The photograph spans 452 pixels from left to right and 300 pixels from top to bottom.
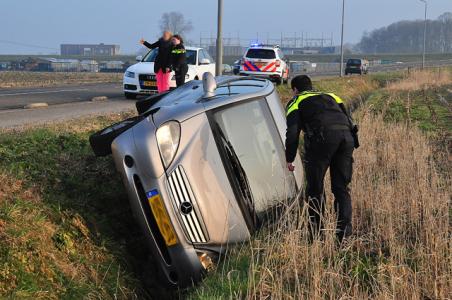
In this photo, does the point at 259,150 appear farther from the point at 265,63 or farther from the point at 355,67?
the point at 355,67

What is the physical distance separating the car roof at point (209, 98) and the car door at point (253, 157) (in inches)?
2.8

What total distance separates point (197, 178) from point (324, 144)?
157cm

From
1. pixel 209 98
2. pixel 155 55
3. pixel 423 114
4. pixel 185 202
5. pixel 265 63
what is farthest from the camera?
pixel 265 63

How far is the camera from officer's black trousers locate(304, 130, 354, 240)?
5.32 meters

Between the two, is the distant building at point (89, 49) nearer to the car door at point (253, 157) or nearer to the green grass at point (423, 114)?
the green grass at point (423, 114)

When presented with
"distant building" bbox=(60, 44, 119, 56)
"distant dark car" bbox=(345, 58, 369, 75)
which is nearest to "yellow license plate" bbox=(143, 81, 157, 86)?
"distant dark car" bbox=(345, 58, 369, 75)

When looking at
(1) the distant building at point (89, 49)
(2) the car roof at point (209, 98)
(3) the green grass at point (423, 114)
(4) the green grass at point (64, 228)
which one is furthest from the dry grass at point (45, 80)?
(1) the distant building at point (89, 49)

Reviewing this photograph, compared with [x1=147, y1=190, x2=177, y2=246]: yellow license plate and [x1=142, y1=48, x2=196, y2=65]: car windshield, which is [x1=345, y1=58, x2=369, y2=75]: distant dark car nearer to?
[x1=142, y1=48, x2=196, y2=65]: car windshield

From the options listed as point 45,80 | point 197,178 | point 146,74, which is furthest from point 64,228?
point 45,80

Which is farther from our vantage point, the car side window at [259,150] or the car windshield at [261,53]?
the car windshield at [261,53]

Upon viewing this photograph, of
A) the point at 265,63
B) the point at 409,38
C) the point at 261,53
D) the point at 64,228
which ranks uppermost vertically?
the point at 409,38

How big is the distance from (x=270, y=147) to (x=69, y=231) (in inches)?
74.5

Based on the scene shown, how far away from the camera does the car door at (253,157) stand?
4.50 m

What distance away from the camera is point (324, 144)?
531 cm
